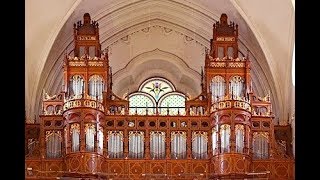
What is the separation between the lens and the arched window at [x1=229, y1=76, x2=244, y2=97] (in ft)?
72.1

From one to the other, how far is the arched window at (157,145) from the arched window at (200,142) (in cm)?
98

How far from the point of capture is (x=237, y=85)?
869 inches

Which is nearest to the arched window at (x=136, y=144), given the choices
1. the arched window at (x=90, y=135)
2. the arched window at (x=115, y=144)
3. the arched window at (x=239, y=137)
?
the arched window at (x=115, y=144)

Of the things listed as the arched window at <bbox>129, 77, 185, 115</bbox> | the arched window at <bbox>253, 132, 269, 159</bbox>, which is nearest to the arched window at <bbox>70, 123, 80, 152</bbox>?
the arched window at <bbox>253, 132, 269, 159</bbox>

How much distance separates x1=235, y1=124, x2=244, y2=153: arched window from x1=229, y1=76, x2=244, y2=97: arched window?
1.18m

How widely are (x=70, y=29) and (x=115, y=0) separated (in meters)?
2.00

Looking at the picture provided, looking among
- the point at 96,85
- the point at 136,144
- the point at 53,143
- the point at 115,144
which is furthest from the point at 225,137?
the point at 53,143

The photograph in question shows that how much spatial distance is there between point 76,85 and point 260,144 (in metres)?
6.30

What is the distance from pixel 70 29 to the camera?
81.6 feet

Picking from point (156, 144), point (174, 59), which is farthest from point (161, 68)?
point (156, 144)

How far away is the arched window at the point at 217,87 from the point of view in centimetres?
2203

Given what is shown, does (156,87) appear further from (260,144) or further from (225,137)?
(260,144)

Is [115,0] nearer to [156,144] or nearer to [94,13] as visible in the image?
[94,13]

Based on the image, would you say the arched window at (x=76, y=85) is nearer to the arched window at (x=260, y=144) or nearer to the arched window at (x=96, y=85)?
the arched window at (x=96, y=85)
